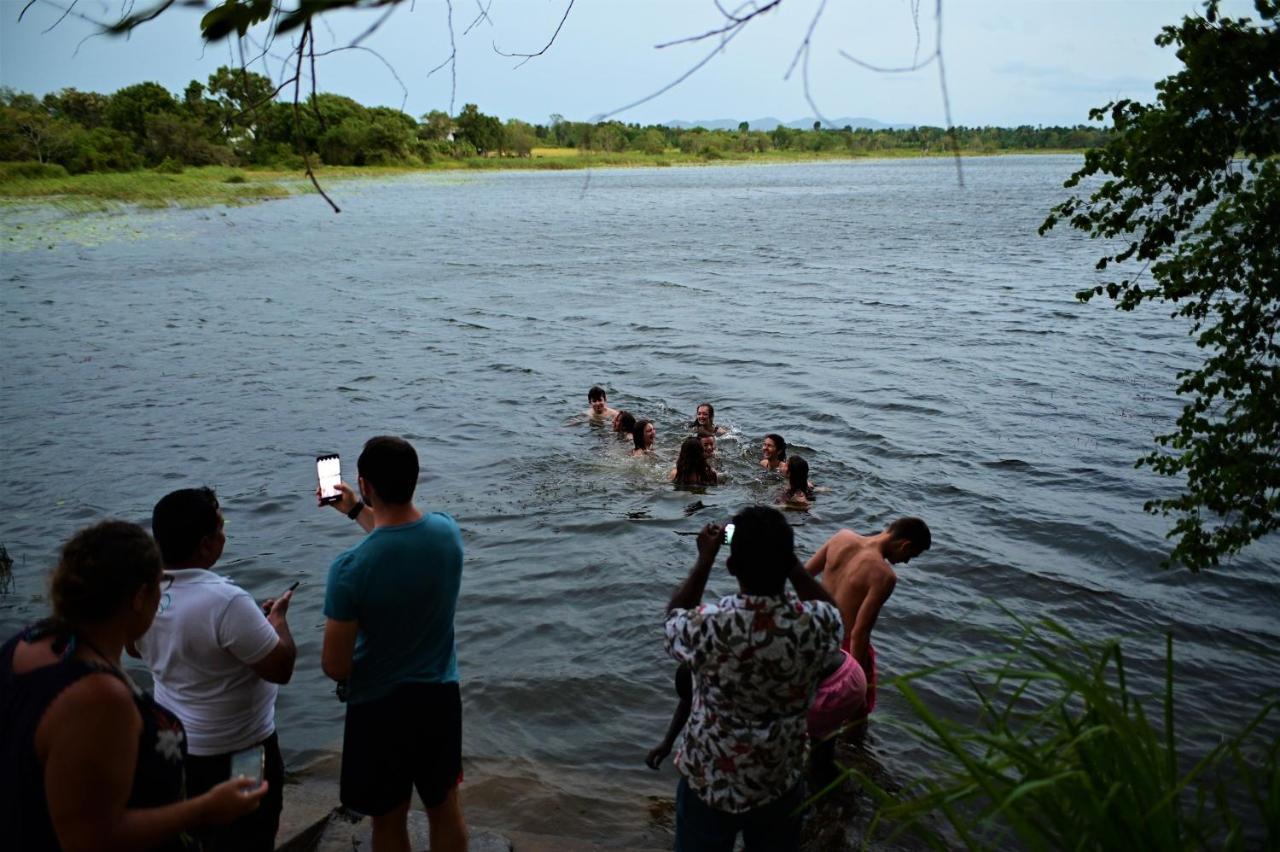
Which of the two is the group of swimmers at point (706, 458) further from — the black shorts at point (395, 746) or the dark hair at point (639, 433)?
the black shorts at point (395, 746)

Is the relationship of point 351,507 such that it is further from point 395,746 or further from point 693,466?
point 693,466

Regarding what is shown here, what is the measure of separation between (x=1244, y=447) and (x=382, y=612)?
5.56 metres

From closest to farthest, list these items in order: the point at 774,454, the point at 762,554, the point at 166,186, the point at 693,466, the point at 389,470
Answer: the point at 762,554 < the point at 389,470 < the point at 693,466 < the point at 774,454 < the point at 166,186

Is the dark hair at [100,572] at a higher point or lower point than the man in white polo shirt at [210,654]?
higher

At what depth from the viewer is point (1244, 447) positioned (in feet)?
20.1

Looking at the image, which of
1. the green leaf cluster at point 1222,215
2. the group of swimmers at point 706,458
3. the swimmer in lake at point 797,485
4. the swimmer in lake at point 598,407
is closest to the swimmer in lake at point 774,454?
the group of swimmers at point 706,458

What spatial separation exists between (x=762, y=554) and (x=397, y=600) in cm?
152

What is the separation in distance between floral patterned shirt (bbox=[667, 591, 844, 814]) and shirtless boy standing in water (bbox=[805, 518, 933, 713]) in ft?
7.12

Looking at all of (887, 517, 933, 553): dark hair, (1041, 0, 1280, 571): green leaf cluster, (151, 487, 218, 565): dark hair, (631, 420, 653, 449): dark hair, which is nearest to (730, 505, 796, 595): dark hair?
(151, 487, 218, 565): dark hair

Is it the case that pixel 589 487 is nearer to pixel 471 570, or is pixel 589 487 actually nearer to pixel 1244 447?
pixel 471 570

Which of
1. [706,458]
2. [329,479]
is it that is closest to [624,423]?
[706,458]

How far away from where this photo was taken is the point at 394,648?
3.87 metres

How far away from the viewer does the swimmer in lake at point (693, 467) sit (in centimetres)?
1260

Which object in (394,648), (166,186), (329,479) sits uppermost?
(166,186)
